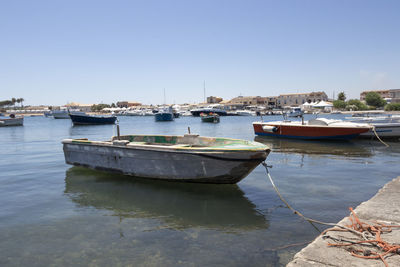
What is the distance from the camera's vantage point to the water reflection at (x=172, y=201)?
6341 millimetres

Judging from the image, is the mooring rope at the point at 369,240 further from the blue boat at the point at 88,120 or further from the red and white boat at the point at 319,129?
the blue boat at the point at 88,120

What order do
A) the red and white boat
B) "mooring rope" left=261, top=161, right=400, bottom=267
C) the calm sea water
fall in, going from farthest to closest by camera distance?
the red and white boat
the calm sea water
"mooring rope" left=261, top=161, right=400, bottom=267

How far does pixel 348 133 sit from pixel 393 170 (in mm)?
8892

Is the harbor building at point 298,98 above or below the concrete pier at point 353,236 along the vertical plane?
above

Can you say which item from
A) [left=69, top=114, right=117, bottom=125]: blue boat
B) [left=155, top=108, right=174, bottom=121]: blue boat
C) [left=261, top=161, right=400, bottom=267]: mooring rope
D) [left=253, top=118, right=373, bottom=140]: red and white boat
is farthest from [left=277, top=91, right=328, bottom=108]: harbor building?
[left=261, top=161, right=400, bottom=267]: mooring rope

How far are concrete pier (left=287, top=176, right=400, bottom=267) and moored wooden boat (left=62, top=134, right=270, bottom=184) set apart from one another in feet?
8.63

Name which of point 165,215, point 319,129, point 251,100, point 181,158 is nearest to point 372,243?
point 165,215

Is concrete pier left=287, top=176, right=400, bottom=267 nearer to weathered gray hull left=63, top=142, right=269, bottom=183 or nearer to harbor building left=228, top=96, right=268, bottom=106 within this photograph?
weathered gray hull left=63, top=142, right=269, bottom=183

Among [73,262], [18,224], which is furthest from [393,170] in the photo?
[18,224]

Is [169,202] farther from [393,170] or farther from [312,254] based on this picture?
[393,170]

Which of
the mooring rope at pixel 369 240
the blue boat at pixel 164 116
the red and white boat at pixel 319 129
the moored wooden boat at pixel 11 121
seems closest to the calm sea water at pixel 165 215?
the mooring rope at pixel 369 240

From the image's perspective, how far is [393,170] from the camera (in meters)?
11.2

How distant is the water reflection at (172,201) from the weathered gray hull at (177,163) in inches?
17.2

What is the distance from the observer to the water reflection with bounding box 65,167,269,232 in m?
6.34
